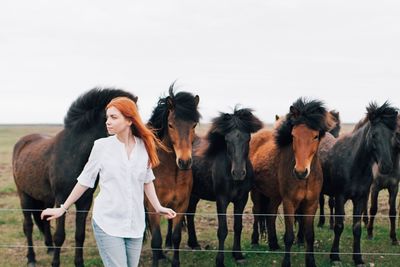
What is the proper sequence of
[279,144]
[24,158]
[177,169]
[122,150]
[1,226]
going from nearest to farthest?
[122,150], [177,169], [279,144], [24,158], [1,226]

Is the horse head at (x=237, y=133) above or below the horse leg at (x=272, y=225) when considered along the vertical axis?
above

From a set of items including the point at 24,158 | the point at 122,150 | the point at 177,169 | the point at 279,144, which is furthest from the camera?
the point at 24,158

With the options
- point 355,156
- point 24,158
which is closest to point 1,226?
point 24,158

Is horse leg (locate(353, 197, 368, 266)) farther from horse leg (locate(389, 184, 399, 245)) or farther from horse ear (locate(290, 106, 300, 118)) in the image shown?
horse ear (locate(290, 106, 300, 118))

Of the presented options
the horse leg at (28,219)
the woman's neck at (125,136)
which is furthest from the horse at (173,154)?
the woman's neck at (125,136)

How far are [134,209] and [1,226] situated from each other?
7.53 metres

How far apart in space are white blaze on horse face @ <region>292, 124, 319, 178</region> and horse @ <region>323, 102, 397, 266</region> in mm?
998

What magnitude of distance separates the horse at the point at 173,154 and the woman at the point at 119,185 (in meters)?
2.81

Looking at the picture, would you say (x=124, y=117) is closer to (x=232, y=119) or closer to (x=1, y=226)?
(x=232, y=119)

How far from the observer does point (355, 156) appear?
7.25 meters

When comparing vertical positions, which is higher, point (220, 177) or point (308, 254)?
point (220, 177)

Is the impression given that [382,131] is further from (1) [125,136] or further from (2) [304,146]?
(1) [125,136]

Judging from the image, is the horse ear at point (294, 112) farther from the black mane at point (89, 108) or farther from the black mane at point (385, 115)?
the black mane at point (89, 108)

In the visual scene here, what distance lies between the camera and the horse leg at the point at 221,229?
273 inches
